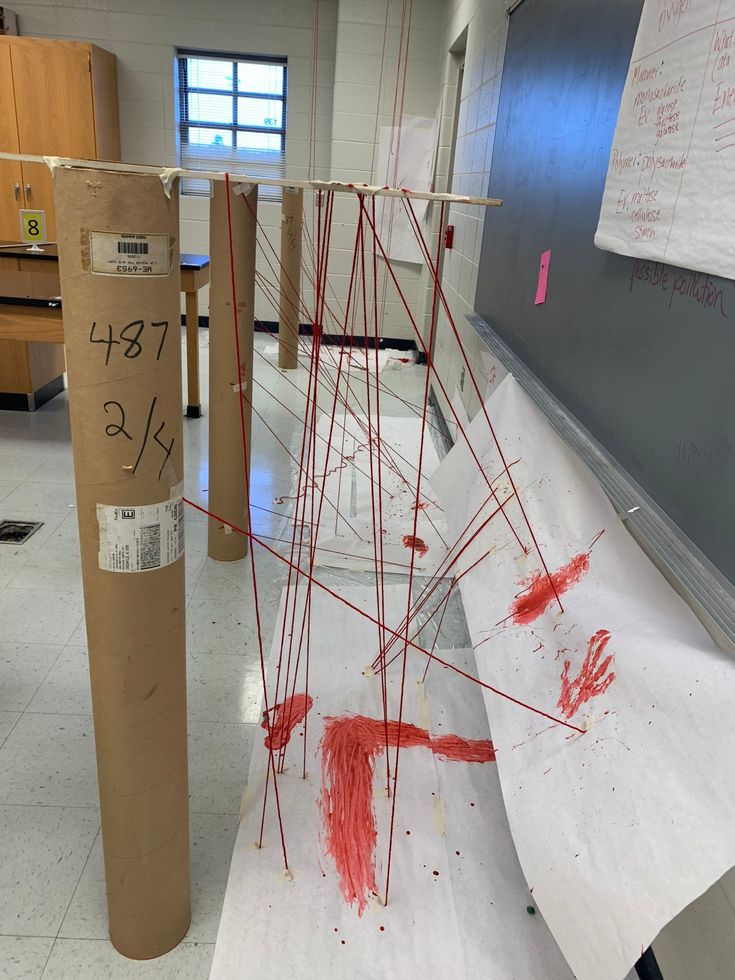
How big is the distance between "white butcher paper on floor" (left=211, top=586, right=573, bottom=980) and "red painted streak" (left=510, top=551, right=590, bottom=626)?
0.50 m

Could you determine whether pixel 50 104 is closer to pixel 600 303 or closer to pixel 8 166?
pixel 8 166

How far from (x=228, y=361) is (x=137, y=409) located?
1425 mm

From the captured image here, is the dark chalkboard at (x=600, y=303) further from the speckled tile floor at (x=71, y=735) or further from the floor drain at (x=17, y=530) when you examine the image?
the floor drain at (x=17, y=530)

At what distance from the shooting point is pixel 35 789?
1.56 meters

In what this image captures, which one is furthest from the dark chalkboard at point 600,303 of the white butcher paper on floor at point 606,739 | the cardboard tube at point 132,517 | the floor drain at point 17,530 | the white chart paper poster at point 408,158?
the white chart paper poster at point 408,158

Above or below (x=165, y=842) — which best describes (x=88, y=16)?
above

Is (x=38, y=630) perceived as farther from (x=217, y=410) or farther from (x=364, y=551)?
(x=364, y=551)

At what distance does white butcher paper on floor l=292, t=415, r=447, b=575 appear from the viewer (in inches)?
106

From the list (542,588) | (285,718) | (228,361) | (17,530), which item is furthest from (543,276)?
(17,530)

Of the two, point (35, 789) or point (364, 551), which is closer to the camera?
point (35, 789)

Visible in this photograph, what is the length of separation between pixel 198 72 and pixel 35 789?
562cm

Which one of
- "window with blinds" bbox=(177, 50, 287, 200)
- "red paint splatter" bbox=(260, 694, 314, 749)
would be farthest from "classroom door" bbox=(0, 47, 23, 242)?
"red paint splatter" bbox=(260, 694, 314, 749)

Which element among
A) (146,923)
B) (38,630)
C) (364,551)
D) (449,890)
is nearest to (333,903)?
(449,890)

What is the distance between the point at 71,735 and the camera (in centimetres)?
171
